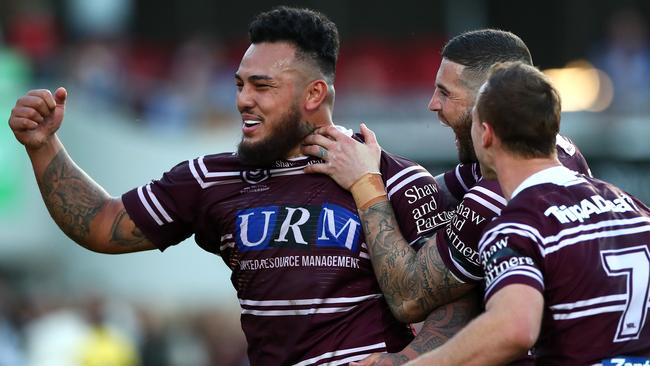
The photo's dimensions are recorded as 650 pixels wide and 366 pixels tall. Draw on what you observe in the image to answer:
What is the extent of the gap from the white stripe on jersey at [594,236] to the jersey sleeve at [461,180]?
1.22m

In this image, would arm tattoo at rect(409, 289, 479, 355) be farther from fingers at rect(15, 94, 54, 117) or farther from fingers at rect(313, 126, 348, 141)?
fingers at rect(15, 94, 54, 117)

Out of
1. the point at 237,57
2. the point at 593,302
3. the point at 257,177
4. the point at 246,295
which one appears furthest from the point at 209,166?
the point at 237,57

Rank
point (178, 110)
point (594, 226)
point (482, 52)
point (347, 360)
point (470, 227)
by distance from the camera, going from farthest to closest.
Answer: point (178, 110) < point (482, 52) < point (347, 360) < point (470, 227) < point (594, 226)

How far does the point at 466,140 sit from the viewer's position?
6453mm

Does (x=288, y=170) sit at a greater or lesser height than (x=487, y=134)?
lesser

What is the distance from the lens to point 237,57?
2289 centimetres

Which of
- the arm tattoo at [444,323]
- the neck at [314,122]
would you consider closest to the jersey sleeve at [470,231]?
the arm tattoo at [444,323]

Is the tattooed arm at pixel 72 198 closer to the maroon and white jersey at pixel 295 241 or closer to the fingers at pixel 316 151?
the maroon and white jersey at pixel 295 241

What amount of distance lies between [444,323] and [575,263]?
100 centimetres

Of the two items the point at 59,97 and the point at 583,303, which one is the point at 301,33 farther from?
the point at 583,303

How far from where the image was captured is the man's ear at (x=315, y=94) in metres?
6.64

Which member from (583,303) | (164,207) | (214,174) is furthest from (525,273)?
(164,207)

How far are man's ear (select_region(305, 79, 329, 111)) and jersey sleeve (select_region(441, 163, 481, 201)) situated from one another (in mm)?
774

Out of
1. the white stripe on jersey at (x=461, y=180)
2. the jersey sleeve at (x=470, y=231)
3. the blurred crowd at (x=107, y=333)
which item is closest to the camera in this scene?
the jersey sleeve at (x=470, y=231)
